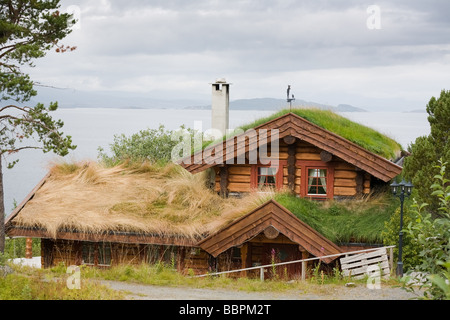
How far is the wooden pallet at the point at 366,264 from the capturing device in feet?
62.4

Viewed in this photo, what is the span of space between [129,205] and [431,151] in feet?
39.9

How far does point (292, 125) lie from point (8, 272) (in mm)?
10050

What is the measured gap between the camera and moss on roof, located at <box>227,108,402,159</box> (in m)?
21.5

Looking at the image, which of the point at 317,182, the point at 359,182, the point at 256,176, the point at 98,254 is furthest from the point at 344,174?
the point at 98,254

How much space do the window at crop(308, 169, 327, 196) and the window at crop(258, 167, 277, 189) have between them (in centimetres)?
127

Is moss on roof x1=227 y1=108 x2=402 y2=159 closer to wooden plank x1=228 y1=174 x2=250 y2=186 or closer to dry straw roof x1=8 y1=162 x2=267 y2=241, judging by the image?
wooden plank x1=228 y1=174 x2=250 y2=186

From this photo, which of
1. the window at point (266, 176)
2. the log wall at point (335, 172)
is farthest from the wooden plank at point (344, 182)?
the window at point (266, 176)

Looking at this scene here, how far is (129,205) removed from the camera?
→ 22.2 meters

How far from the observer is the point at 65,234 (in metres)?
21.3

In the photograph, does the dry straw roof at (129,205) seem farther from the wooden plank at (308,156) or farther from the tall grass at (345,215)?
the wooden plank at (308,156)

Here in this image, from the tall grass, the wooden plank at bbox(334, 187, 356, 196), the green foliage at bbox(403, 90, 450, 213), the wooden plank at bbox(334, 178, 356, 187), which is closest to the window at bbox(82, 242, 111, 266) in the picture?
the tall grass
